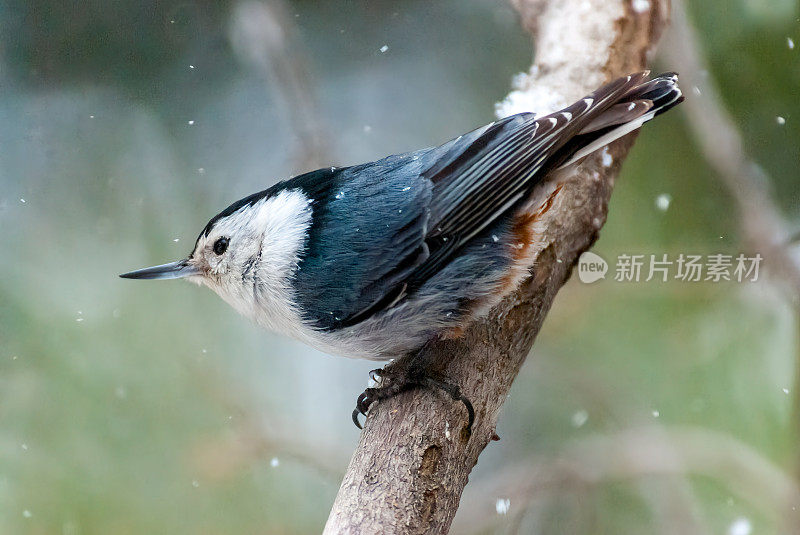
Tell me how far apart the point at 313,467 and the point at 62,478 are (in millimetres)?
701

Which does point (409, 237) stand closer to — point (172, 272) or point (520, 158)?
point (520, 158)

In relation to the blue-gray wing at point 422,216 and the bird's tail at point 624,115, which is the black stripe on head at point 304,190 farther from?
the bird's tail at point 624,115

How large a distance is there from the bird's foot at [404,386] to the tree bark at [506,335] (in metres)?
0.01

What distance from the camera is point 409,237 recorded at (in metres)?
1.26

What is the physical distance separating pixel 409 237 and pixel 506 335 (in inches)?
12.0

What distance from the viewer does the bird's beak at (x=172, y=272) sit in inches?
53.4

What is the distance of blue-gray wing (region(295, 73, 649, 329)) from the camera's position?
1246 mm

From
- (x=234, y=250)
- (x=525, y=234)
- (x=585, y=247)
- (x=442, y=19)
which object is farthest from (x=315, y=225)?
(x=442, y=19)

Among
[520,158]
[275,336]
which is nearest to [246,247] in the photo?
[520,158]

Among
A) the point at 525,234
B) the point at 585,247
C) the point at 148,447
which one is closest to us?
the point at 525,234

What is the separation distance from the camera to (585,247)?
1.62m

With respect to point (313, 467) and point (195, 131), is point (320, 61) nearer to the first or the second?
point (195, 131)

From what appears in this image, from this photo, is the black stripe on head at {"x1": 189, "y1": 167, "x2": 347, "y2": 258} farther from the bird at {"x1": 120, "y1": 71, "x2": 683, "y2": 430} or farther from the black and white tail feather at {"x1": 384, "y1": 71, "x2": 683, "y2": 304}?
the black and white tail feather at {"x1": 384, "y1": 71, "x2": 683, "y2": 304}

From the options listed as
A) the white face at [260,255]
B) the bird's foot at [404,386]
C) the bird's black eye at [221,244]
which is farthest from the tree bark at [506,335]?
the bird's black eye at [221,244]
